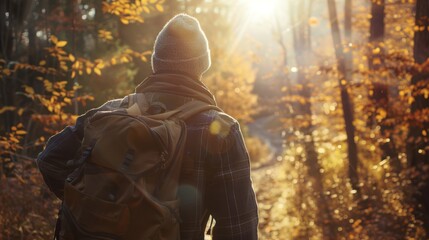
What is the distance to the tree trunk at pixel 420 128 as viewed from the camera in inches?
285

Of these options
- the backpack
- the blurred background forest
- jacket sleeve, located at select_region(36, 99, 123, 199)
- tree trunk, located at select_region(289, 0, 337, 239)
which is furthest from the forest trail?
the backpack

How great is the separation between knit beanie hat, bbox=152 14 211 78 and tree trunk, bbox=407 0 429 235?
5.42 metres

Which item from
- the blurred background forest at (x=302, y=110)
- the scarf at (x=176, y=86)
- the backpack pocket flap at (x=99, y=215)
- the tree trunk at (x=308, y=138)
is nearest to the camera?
the backpack pocket flap at (x=99, y=215)

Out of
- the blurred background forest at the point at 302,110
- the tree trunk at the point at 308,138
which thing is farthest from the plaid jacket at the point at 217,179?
the tree trunk at the point at 308,138

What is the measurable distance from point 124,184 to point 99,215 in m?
0.17

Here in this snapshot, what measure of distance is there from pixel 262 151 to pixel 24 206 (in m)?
26.2

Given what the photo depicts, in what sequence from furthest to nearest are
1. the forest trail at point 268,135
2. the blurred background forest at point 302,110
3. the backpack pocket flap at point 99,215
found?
the forest trail at point 268,135 < the blurred background forest at point 302,110 < the backpack pocket flap at point 99,215

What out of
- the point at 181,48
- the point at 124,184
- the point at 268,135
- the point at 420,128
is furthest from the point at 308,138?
the point at 268,135

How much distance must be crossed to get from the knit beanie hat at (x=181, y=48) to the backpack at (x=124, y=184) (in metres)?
0.39

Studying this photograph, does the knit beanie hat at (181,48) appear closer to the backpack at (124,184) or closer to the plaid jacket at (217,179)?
the plaid jacket at (217,179)

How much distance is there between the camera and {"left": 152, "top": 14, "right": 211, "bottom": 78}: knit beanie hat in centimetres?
236

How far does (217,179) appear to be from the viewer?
226 centimetres

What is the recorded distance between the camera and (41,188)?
7.18 metres

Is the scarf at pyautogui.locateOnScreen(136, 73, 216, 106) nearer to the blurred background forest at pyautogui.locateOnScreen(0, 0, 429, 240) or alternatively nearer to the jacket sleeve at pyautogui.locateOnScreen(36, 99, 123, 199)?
the jacket sleeve at pyautogui.locateOnScreen(36, 99, 123, 199)
